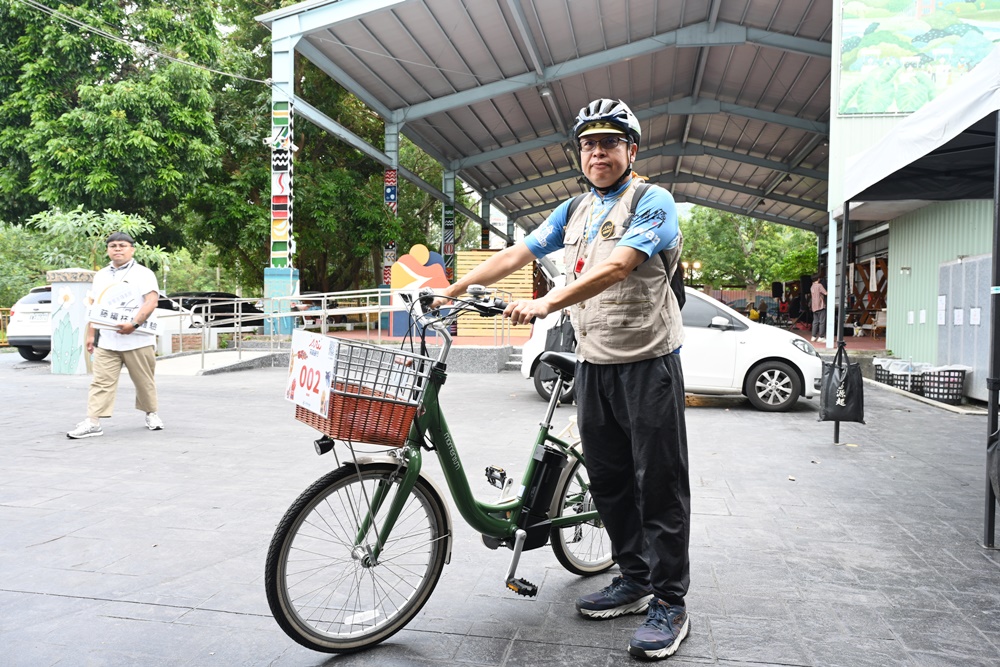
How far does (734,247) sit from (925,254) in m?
34.3

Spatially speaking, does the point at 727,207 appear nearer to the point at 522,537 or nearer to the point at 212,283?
the point at 212,283

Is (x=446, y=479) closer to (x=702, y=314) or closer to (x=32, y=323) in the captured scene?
(x=702, y=314)

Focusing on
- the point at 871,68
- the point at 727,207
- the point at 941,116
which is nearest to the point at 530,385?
the point at 941,116

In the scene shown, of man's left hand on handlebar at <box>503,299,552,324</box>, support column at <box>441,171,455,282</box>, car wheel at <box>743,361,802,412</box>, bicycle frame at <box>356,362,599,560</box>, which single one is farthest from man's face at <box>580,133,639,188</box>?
support column at <box>441,171,455,282</box>

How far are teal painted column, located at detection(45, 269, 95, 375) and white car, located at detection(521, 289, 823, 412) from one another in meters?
7.58

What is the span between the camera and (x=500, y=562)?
12.2ft

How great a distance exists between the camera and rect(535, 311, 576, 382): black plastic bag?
7.96m

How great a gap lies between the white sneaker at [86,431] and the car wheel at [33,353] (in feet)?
30.2

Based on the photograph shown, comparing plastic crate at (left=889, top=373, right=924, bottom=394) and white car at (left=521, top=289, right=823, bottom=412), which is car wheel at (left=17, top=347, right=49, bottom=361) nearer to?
white car at (left=521, top=289, right=823, bottom=412)

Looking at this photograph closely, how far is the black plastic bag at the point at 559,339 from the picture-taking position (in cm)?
796

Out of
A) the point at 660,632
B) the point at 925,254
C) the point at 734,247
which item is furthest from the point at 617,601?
the point at 734,247

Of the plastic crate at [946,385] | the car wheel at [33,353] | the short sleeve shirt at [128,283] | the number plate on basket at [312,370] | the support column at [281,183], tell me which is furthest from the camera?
the support column at [281,183]

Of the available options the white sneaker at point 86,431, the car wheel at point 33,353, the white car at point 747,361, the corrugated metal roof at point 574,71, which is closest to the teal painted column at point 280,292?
the car wheel at point 33,353

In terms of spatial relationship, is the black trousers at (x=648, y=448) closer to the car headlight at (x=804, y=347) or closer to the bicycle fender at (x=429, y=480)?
the bicycle fender at (x=429, y=480)
